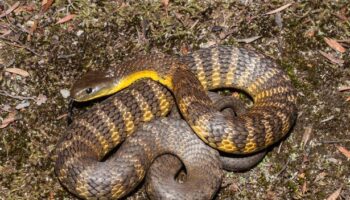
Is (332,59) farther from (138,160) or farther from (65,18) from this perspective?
(65,18)

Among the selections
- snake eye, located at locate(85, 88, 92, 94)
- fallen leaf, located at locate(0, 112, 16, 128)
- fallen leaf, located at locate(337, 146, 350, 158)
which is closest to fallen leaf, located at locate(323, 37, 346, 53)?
fallen leaf, located at locate(337, 146, 350, 158)

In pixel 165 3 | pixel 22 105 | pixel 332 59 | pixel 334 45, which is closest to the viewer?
Answer: pixel 22 105

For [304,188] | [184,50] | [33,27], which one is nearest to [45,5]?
[33,27]

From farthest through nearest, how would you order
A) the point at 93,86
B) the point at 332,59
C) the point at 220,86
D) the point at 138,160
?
the point at 332,59, the point at 220,86, the point at 93,86, the point at 138,160

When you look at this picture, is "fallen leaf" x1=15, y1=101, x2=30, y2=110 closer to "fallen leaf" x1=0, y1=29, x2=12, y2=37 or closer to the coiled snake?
the coiled snake

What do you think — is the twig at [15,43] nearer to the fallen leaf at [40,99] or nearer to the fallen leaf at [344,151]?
the fallen leaf at [40,99]

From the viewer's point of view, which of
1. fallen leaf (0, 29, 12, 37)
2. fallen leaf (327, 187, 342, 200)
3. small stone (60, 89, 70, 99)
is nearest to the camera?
fallen leaf (327, 187, 342, 200)
